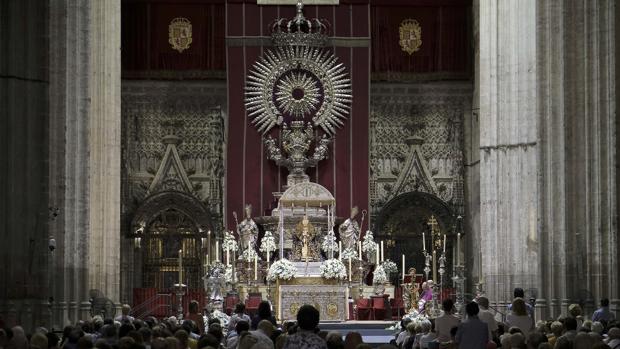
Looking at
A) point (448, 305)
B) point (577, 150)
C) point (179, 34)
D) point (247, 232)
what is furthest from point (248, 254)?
point (448, 305)

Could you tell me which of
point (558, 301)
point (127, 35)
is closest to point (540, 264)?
point (558, 301)

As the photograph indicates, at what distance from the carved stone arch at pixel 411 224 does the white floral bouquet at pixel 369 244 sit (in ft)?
7.86

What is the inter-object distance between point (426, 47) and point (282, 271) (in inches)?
395

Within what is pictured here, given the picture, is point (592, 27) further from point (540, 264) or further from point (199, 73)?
point (199, 73)

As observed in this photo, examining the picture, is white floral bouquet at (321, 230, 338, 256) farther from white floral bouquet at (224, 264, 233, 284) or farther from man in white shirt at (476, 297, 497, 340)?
man in white shirt at (476, 297, 497, 340)

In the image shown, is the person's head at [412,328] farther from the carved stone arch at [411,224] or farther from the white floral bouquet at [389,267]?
the carved stone arch at [411,224]

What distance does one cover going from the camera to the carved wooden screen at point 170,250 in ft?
131

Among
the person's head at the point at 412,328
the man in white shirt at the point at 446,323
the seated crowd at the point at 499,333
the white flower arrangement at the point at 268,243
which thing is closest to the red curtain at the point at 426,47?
the white flower arrangement at the point at 268,243

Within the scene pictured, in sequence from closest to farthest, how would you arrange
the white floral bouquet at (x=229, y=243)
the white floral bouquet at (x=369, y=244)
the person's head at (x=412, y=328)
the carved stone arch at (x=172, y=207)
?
1. the person's head at (x=412, y=328)
2. the white floral bouquet at (x=229, y=243)
3. the white floral bouquet at (x=369, y=244)
4. the carved stone arch at (x=172, y=207)

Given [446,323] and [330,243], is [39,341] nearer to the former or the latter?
[446,323]

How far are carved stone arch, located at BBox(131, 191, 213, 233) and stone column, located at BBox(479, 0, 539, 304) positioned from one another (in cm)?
868

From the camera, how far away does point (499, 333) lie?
752 inches

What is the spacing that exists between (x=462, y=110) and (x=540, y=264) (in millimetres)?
12329

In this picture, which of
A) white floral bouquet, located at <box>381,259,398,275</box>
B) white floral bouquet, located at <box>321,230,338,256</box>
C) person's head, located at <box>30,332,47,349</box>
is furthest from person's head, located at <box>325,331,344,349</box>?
white floral bouquet, located at <box>381,259,398,275</box>
